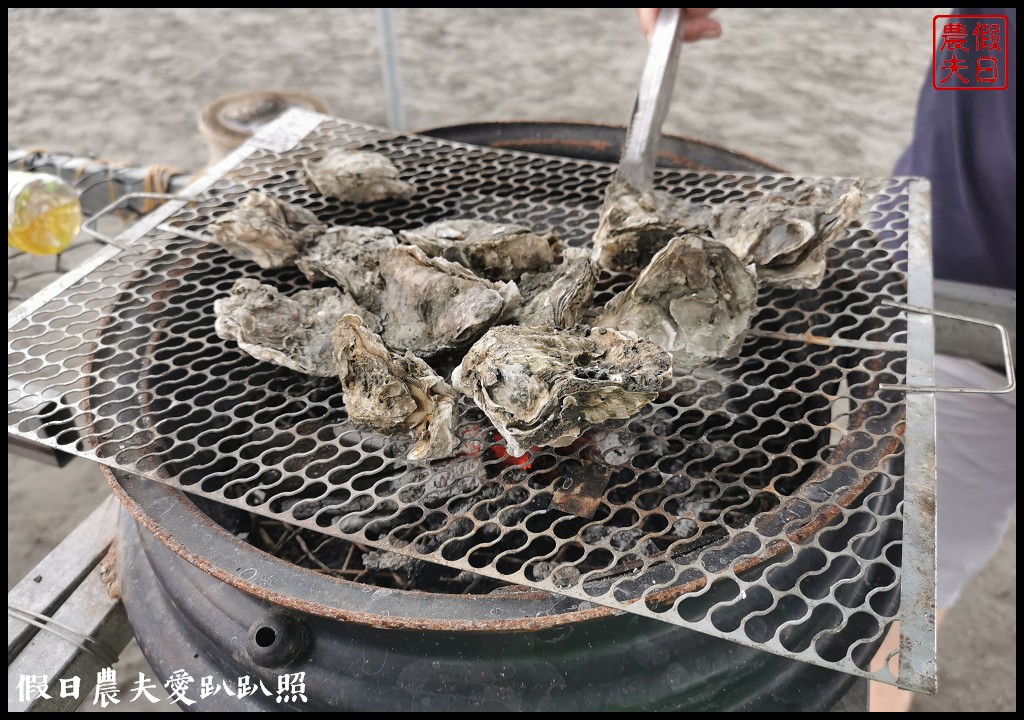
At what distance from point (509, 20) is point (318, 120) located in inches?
248

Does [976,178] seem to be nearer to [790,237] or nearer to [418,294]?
[790,237]

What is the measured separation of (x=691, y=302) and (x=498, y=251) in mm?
448

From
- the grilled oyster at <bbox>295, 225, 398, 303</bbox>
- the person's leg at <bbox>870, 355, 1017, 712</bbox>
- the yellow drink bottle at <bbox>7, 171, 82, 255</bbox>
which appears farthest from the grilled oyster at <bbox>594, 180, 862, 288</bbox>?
the yellow drink bottle at <bbox>7, 171, 82, 255</bbox>

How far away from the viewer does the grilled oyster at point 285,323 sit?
1.52 meters

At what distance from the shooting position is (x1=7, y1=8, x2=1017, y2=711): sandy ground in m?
5.77

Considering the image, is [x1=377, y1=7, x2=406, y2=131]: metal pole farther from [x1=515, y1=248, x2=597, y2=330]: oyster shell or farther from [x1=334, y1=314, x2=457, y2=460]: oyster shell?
[x1=334, y1=314, x2=457, y2=460]: oyster shell

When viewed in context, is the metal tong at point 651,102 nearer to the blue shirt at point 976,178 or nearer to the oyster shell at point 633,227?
the oyster shell at point 633,227

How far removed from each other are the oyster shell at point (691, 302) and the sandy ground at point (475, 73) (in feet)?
10.9

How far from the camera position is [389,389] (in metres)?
1.35

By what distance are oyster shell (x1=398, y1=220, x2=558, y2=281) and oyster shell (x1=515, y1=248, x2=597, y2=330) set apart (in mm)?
74

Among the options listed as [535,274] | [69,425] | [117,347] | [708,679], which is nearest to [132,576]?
[69,425]

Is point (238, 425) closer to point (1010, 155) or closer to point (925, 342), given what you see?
point (925, 342)

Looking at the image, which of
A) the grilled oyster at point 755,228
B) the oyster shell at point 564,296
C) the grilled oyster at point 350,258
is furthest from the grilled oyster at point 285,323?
the grilled oyster at point 755,228

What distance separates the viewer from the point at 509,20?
Answer: 26.0ft
